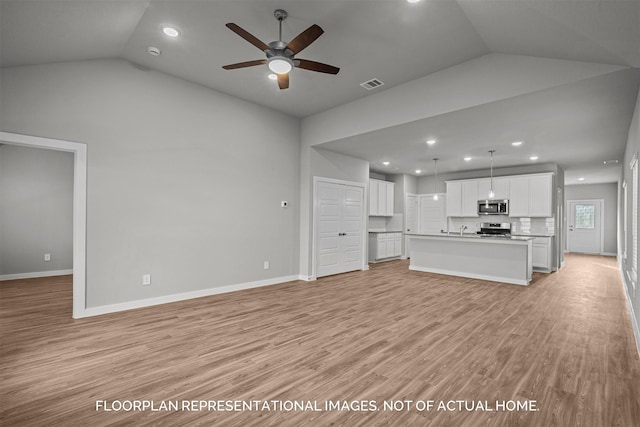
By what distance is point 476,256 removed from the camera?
20.8 ft

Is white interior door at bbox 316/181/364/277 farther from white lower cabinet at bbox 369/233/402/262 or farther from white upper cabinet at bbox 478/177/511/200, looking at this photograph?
white upper cabinet at bbox 478/177/511/200

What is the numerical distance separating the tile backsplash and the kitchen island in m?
2.32

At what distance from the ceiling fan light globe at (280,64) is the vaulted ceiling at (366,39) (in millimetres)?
520

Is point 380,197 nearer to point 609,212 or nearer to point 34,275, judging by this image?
point 34,275

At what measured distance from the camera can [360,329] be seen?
3322mm

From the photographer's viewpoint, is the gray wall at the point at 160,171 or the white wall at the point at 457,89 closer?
the white wall at the point at 457,89

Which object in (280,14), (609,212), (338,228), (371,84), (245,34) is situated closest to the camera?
(245,34)

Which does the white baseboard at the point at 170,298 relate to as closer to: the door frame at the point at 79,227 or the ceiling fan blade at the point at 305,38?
the door frame at the point at 79,227

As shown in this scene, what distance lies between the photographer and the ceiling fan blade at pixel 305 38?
8.15 feet

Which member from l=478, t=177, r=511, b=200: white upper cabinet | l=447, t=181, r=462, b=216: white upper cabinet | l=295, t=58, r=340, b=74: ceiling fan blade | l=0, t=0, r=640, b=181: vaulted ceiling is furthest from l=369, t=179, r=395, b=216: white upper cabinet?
l=295, t=58, r=340, b=74: ceiling fan blade

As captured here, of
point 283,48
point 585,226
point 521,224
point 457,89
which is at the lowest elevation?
point 585,226

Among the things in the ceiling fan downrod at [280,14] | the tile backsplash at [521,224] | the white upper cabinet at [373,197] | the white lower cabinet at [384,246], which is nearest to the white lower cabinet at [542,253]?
the tile backsplash at [521,224]

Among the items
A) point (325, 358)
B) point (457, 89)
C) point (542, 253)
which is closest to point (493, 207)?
point (542, 253)

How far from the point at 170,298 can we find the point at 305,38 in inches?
151
